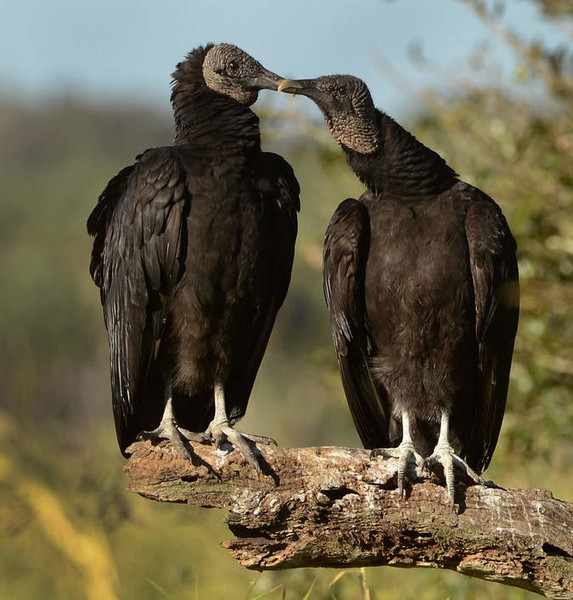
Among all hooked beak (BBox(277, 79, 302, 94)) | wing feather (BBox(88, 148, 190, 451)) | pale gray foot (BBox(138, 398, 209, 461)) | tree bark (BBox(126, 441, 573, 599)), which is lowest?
tree bark (BBox(126, 441, 573, 599))

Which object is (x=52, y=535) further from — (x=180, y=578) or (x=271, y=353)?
(x=271, y=353)

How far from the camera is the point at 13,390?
4695 millimetres

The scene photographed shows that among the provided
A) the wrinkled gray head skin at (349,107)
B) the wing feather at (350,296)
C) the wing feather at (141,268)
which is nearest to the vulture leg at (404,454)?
the wing feather at (350,296)

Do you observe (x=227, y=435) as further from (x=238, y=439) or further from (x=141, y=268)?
(x=141, y=268)

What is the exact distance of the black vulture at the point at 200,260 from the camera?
158 inches

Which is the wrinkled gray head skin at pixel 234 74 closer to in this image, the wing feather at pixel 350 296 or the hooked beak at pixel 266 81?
the hooked beak at pixel 266 81

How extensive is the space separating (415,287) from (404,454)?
2.12 ft

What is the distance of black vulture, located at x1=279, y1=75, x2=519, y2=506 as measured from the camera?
162 inches

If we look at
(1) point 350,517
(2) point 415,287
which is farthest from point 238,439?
(2) point 415,287

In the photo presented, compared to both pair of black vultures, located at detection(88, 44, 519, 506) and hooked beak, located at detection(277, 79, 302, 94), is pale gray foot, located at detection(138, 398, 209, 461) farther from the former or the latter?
hooked beak, located at detection(277, 79, 302, 94)

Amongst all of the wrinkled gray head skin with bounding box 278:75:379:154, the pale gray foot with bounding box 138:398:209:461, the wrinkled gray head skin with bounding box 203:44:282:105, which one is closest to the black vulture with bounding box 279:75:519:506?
the wrinkled gray head skin with bounding box 278:75:379:154

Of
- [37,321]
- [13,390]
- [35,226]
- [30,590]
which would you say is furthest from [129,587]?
[35,226]

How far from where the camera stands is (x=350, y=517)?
A: 3529 mm

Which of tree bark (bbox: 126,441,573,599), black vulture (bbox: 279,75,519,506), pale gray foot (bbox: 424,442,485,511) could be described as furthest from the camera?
black vulture (bbox: 279,75,519,506)
